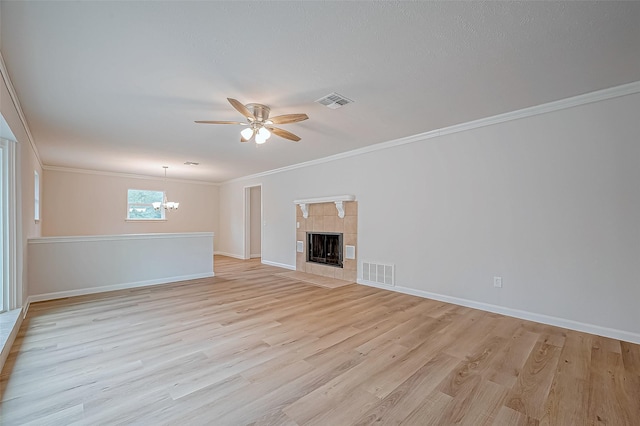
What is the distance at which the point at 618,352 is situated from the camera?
2.53m

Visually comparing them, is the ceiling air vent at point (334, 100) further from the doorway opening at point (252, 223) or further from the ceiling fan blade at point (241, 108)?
the doorway opening at point (252, 223)

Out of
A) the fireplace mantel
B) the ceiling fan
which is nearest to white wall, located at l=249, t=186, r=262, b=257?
the fireplace mantel

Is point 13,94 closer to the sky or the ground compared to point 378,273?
closer to the sky

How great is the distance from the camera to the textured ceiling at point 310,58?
5.93 feet

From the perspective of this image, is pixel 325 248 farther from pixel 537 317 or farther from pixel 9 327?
pixel 9 327

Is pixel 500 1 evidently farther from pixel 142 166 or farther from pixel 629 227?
pixel 142 166

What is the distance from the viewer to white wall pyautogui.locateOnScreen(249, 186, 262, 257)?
28.7 ft

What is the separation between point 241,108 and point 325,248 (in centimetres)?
382

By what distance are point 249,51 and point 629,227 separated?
3.93m

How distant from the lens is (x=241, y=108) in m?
2.76

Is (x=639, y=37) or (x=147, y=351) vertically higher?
(x=639, y=37)

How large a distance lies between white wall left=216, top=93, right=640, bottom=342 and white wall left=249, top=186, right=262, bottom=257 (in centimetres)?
464

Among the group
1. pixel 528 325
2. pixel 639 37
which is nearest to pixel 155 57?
pixel 639 37

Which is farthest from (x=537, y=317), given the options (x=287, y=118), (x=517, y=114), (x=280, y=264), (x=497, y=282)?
(x=280, y=264)
